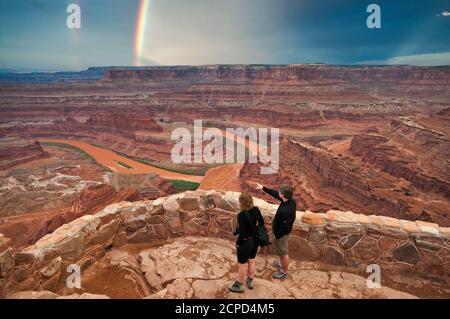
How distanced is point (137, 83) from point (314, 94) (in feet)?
200

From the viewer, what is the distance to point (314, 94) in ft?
232

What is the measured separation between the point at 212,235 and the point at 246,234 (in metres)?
2.33

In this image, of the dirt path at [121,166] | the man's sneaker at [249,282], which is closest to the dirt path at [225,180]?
the dirt path at [121,166]

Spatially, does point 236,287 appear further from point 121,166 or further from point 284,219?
point 121,166

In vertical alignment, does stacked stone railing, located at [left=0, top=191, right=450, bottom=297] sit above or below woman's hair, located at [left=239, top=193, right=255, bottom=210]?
below

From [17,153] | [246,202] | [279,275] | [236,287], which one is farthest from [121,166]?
[246,202]

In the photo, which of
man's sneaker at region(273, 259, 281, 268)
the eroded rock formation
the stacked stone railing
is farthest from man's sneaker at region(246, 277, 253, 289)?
the eroded rock formation

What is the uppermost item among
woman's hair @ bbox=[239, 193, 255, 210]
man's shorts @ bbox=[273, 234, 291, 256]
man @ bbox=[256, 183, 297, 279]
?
woman's hair @ bbox=[239, 193, 255, 210]

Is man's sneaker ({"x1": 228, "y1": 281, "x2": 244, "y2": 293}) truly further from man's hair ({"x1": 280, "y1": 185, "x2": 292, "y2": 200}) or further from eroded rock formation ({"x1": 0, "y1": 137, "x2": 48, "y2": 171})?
eroded rock formation ({"x1": 0, "y1": 137, "x2": 48, "y2": 171})

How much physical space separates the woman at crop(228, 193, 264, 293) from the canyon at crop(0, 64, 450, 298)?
442mm

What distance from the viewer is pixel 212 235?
647 centimetres

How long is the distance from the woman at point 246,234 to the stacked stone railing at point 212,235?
1.51 m

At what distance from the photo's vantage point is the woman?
13.9 ft
